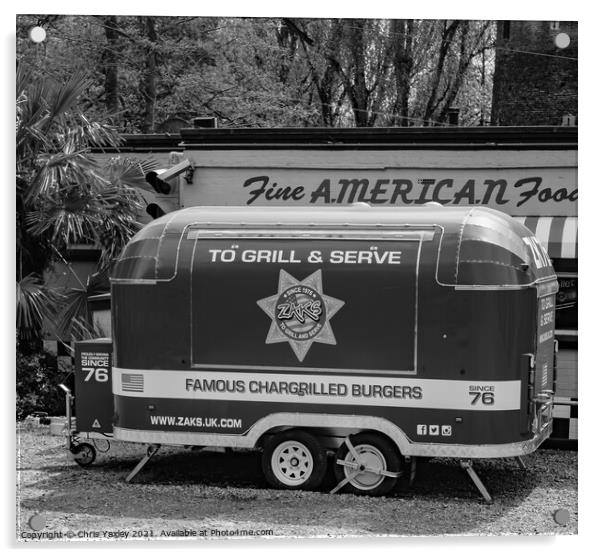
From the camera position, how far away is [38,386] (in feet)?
30.5

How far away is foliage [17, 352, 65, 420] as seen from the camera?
8.89 meters

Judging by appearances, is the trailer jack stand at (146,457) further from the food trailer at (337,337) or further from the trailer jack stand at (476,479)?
the trailer jack stand at (476,479)

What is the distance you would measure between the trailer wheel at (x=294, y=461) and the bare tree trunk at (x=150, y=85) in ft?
11.5

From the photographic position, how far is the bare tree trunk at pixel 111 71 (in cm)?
911

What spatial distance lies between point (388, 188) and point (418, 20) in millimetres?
2813

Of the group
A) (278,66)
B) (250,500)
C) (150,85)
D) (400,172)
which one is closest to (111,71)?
(150,85)

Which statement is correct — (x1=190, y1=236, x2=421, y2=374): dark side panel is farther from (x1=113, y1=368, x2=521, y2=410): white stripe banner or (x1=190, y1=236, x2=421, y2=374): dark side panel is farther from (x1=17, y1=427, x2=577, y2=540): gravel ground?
(x1=17, y1=427, x2=577, y2=540): gravel ground

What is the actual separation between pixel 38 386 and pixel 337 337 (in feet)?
8.76

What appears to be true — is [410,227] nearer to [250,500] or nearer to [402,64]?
[402,64]

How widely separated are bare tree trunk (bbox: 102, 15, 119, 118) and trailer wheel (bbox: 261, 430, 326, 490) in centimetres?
345

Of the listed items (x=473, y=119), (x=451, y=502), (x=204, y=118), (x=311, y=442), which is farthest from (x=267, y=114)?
(x=451, y=502)

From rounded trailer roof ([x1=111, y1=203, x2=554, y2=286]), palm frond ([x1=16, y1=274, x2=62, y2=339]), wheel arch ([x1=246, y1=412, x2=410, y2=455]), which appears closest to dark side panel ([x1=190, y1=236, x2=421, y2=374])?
rounded trailer roof ([x1=111, y1=203, x2=554, y2=286])

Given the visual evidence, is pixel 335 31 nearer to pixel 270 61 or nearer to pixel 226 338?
pixel 270 61

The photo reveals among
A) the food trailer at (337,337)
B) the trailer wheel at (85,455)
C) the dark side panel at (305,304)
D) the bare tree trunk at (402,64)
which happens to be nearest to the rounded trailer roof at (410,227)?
the food trailer at (337,337)
